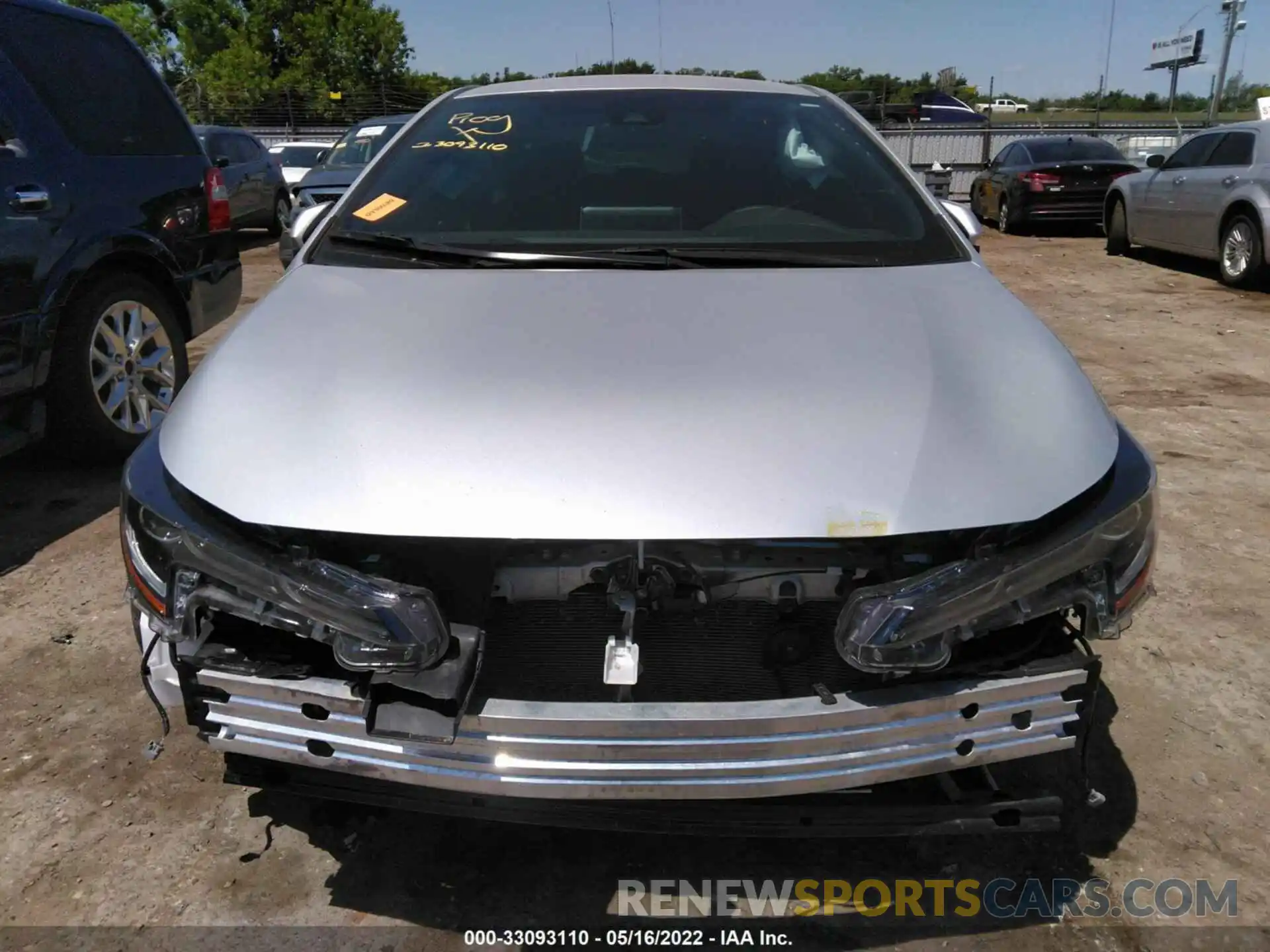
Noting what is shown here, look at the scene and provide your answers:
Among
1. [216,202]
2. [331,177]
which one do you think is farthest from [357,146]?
[216,202]

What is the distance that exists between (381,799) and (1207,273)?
11060 millimetres

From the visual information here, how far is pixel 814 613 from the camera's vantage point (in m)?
1.91

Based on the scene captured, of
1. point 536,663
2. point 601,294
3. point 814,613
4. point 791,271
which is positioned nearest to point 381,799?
point 536,663

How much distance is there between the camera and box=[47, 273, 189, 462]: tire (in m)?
4.04

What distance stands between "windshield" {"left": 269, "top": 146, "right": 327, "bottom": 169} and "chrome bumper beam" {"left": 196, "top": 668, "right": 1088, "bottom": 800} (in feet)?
51.0

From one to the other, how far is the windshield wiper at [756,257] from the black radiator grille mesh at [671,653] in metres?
0.97

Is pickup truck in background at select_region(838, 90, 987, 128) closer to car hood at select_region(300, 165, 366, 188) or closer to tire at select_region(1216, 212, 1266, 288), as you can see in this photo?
tire at select_region(1216, 212, 1266, 288)

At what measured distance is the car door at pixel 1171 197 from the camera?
383 inches

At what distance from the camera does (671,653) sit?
1.88 metres

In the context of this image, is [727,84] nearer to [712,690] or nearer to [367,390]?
[367,390]

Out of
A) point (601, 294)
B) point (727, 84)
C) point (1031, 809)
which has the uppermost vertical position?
point (727, 84)

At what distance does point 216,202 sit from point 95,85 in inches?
29.4

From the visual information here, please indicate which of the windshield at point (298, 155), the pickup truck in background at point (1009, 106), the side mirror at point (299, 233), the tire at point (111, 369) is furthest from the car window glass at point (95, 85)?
the pickup truck in background at point (1009, 106)

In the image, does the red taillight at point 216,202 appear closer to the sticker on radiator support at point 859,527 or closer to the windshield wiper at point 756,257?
the windshield wiper at point 756,257
